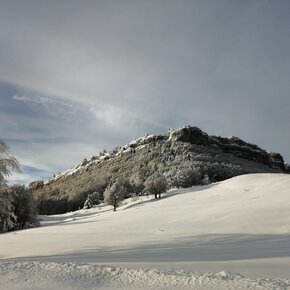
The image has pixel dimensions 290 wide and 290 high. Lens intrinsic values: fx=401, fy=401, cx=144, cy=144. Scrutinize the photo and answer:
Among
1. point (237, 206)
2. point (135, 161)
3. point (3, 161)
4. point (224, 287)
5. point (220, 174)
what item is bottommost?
point (224, 287)

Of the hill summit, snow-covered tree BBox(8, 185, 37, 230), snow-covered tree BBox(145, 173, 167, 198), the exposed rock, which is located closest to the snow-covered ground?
snow-covered tree BBox(8, 185, 37, 230)

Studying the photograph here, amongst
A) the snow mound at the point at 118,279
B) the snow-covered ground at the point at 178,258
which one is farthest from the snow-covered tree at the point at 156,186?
the snow mound at the point at 118,279

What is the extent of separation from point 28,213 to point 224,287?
54630 mm

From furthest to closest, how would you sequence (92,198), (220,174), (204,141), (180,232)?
(204,141) < (92,198) < (220,174) < (180,232)

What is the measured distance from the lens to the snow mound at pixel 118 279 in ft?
26.2

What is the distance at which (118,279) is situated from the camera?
8.80m

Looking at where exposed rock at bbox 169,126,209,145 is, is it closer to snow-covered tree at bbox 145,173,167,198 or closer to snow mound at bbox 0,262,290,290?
snow-covered tree at bbox 145,173,167,198

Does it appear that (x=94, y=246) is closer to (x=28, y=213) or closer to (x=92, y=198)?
(x=28, y=213)

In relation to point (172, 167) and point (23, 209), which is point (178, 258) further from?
point (172, 167)

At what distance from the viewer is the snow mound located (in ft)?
26.2

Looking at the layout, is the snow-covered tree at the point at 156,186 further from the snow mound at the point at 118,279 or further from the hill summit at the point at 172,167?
the snow mound at the point at 118,279

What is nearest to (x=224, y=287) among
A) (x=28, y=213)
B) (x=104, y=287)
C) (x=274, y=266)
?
(x=104, y=287)

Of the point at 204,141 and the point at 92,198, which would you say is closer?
the point at 92,198

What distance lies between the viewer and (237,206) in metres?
34.7
